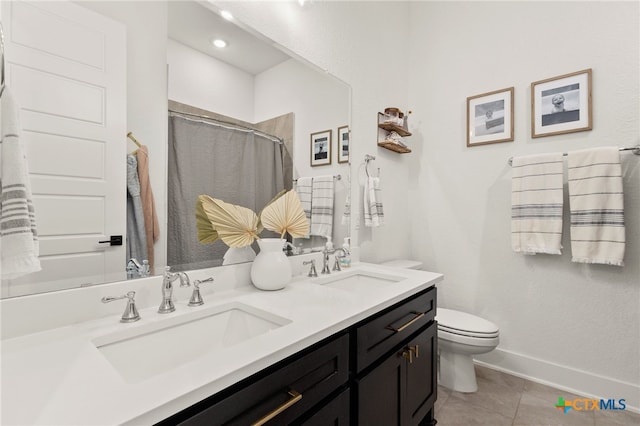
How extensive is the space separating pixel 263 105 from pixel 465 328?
1697 mm

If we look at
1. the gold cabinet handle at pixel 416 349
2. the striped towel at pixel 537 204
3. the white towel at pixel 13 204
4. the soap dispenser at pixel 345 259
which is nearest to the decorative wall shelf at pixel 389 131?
the striped towel at pixel 537 204

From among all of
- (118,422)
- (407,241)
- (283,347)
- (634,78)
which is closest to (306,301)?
(283,347)

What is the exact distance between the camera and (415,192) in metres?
2.54

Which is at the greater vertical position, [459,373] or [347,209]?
[347,209]

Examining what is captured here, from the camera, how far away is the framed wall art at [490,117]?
82.3 inches

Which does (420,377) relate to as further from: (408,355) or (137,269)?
(137,269)

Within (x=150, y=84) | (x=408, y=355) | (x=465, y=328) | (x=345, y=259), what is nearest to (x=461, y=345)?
(x=465, y=328)

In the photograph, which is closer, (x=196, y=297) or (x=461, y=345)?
(x=196, y=297)

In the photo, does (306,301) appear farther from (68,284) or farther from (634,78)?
(634,78)

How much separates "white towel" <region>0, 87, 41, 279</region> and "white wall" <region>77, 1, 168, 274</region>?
42 cm

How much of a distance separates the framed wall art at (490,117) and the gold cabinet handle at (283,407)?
2175mm

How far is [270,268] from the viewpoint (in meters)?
1.17

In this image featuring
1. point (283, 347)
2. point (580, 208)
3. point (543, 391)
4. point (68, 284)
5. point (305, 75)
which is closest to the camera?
point (283, 347)

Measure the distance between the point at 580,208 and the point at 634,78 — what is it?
79cm
